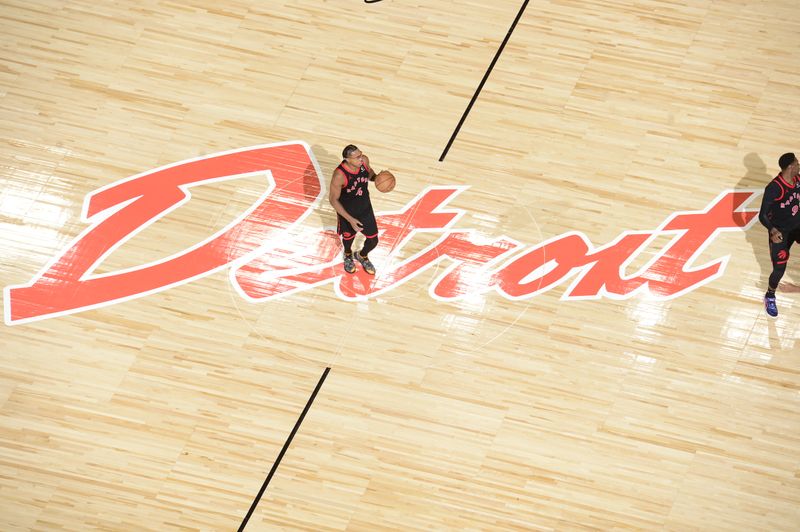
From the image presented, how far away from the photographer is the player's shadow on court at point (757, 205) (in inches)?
334

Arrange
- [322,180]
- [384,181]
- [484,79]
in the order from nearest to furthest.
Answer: [384,181]
[322,180]
[484,79]

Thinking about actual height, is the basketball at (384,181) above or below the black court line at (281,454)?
above

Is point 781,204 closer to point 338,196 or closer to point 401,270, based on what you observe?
point 401,270

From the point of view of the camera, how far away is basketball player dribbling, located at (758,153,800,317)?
24.9ft

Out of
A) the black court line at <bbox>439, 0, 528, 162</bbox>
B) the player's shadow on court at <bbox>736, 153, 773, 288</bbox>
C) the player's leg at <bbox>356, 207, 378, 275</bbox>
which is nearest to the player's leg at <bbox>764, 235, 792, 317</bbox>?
the player's shadow on court at <bbox>736, 153, 773, 288</bbox>

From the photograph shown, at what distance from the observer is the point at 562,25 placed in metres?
10.1

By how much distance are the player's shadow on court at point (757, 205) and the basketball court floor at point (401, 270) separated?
0.03 m

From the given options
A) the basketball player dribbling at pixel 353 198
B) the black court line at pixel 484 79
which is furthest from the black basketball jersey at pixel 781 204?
the basketball player dribbling at pixel 353 198

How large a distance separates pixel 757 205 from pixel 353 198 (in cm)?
448

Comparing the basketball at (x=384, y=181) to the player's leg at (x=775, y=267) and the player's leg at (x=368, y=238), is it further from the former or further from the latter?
the player's leg at (x=775, y=267)

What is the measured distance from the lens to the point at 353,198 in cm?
792

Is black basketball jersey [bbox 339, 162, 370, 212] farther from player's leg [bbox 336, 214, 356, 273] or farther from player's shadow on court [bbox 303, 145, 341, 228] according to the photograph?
player's shadow on court [bbox 303, 145, 341, 228]

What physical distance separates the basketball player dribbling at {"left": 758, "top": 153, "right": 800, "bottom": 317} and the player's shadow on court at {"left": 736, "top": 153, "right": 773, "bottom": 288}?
53cm

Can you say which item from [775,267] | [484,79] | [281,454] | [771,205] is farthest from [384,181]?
[775,267]
